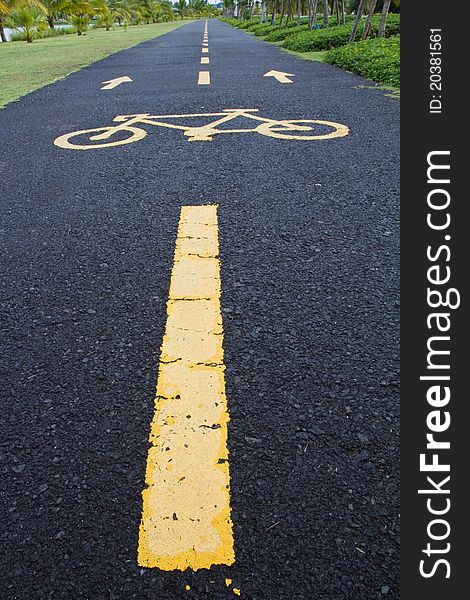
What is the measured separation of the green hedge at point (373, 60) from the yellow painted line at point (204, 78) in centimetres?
263

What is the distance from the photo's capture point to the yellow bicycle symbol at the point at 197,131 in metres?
4.62

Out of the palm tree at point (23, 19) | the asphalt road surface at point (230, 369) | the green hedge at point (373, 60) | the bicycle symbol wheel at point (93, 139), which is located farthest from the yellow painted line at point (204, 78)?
the palm tree at point (23, 19)

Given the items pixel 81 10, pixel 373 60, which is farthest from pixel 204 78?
pixel 81 10

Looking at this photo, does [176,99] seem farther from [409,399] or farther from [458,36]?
[409,399]

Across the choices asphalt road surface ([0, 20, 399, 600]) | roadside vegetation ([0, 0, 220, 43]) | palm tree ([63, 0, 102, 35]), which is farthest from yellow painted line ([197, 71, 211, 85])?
palm tree ([63, 0, 102, 35])

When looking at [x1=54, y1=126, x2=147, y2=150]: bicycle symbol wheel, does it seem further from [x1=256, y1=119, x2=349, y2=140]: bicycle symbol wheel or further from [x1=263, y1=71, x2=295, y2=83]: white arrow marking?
[x1=263, y1=71, x2=295, y2=83]: white arrow marking

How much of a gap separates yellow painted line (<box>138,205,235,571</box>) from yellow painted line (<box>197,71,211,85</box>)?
7.13 metres

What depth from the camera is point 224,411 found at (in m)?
1.46

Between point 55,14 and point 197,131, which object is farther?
point 55,14

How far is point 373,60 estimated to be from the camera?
354 inches

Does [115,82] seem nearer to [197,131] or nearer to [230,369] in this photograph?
[197,131]

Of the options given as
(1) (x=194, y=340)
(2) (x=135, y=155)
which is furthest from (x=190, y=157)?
(1) (x=194, y=340)

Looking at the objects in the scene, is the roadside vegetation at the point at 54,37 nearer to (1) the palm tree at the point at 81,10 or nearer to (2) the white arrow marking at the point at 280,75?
(1) the palm tree at the point at 81,10

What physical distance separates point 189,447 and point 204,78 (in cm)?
867
